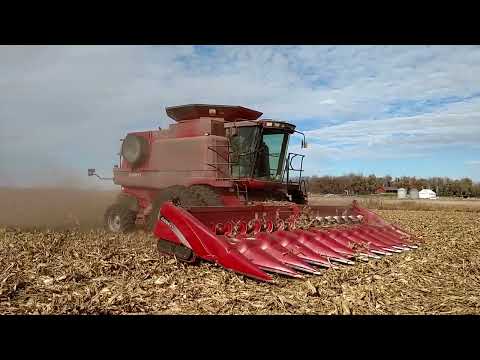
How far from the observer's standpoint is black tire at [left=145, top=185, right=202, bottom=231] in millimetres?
7607

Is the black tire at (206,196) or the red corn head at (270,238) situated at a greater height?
the black tire at (206,196)

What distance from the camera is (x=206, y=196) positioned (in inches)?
305

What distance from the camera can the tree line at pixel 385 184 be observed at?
164 ft

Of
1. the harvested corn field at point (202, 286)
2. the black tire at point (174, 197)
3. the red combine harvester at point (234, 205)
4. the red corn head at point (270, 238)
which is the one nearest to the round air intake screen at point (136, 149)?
the red combine harvester at point (234, 205)

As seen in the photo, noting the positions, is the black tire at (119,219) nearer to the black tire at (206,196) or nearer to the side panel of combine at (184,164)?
the side panel of combine at (184,164)

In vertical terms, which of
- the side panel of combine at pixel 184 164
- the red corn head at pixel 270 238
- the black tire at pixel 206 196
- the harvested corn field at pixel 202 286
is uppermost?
the side panel of combine at pixel 184 164

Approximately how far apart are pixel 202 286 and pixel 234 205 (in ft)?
10.6

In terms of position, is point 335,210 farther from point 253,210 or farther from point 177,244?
point 177,244

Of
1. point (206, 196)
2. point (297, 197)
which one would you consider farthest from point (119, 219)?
point (297, 197)

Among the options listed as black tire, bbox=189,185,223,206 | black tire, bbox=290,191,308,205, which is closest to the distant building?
black tire, bbox=290,191,308,205

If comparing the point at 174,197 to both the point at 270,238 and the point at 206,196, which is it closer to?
the point at 206,196

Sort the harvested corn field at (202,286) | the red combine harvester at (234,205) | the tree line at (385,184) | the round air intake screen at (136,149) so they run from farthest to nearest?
1. the tree line at (385,184)
2. the round air intake screen at (136,149)
3. the red combine harvester at (234,205)
4. the harvested corn field at (202,286)

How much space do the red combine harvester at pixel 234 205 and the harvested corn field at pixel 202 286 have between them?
0.97ft
